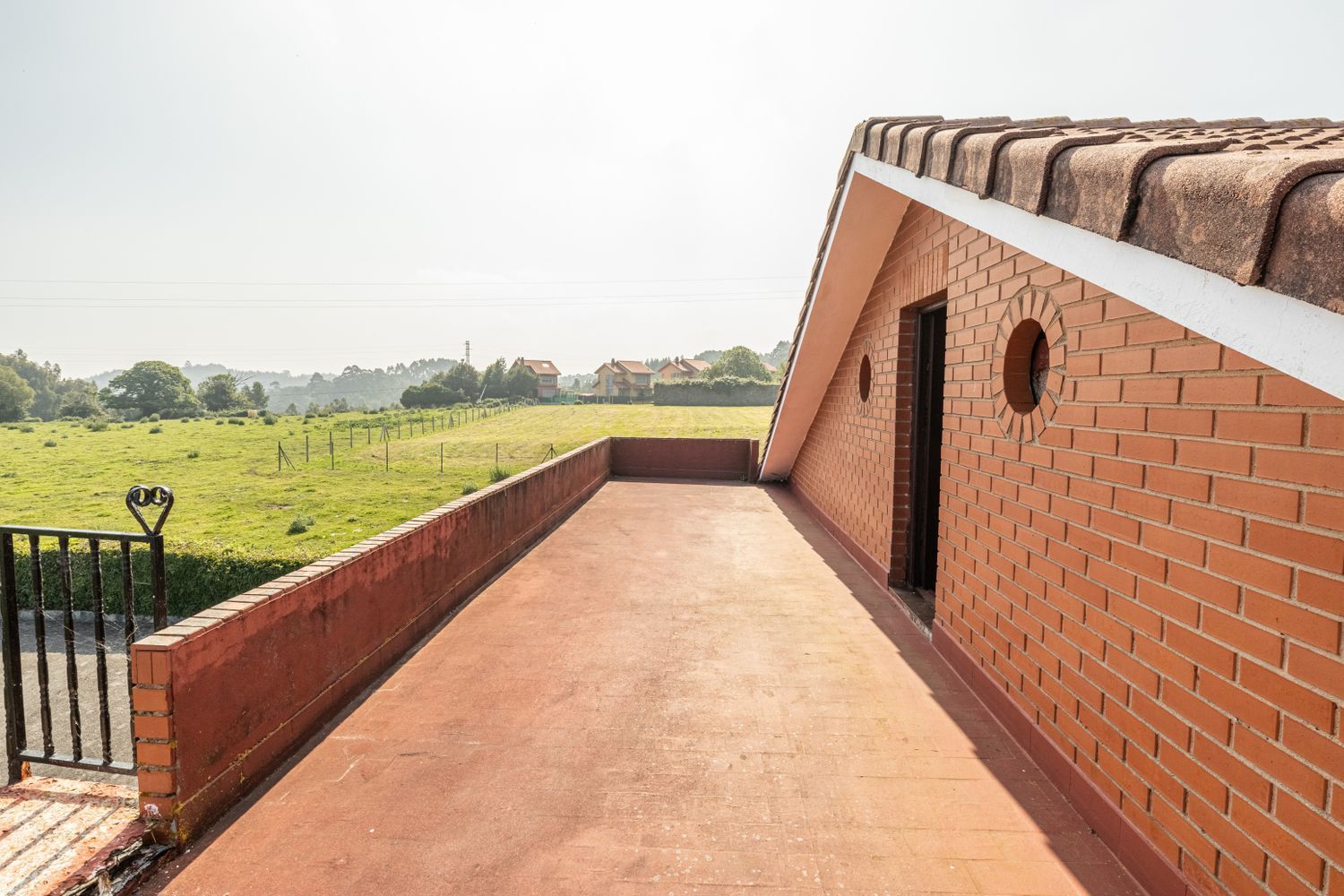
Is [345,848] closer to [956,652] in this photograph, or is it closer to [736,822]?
[736,822]

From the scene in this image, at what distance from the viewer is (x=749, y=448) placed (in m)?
14.1

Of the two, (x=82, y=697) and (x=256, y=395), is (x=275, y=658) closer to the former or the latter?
(x=82, y=697)

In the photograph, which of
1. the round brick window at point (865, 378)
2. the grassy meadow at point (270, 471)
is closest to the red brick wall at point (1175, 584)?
the round brick window at point (865, 378)

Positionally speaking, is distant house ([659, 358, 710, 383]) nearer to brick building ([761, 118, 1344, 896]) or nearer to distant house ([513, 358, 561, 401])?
distant house ([513, 358, 561, 401])

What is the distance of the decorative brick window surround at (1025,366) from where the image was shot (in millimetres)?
3275

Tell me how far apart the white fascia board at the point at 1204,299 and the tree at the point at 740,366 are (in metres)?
69.5

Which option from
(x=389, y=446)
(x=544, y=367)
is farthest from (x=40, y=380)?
(x=389, y=446)

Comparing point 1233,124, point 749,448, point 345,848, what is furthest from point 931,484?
point 749,448

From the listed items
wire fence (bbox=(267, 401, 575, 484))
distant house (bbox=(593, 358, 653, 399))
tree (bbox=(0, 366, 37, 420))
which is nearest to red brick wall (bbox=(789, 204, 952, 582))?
wire fence (bbox=(267, 401, 575, 484))

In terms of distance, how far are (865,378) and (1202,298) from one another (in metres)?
6.00

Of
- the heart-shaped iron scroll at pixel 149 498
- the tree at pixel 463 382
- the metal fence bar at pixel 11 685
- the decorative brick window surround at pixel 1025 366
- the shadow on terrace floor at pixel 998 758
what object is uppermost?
the tree at pixel 463 382

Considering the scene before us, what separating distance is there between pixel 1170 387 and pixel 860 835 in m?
2.14

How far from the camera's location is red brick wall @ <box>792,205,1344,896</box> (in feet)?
5.91

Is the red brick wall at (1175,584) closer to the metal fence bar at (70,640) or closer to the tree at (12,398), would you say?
the metal fence bar at (70,640)
